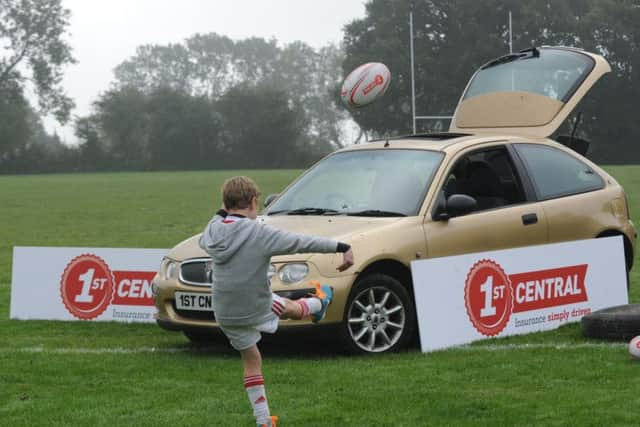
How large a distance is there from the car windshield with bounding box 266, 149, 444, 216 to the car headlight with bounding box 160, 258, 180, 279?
1228 mm

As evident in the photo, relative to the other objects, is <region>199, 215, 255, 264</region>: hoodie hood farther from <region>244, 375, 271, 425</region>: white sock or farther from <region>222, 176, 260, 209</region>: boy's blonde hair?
<region>244, 375, 271, 425</region>: white sock

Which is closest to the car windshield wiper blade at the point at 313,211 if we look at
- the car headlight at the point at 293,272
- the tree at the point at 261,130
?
the car headlight at the point at 293,272

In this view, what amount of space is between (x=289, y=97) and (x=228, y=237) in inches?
3203

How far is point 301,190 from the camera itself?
9.82 m

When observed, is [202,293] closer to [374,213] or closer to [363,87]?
[374,213]

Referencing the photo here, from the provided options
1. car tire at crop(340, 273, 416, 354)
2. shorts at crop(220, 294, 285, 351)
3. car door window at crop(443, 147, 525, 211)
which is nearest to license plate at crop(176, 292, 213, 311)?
car tire at crop(340, 273, 416, 354)

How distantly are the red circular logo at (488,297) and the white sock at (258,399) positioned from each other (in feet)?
9.60

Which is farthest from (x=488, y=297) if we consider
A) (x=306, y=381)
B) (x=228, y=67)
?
(x=228, y=67)

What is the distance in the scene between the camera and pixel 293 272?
26.5ft

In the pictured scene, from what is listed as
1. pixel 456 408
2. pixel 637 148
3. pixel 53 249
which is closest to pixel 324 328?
pixel 456 408

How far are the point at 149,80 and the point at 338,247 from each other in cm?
14120

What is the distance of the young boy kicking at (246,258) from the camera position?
20.0 ft

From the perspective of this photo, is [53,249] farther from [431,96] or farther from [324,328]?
[431,96]

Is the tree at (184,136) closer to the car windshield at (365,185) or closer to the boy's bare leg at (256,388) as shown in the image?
the car windshield at (365,185)
